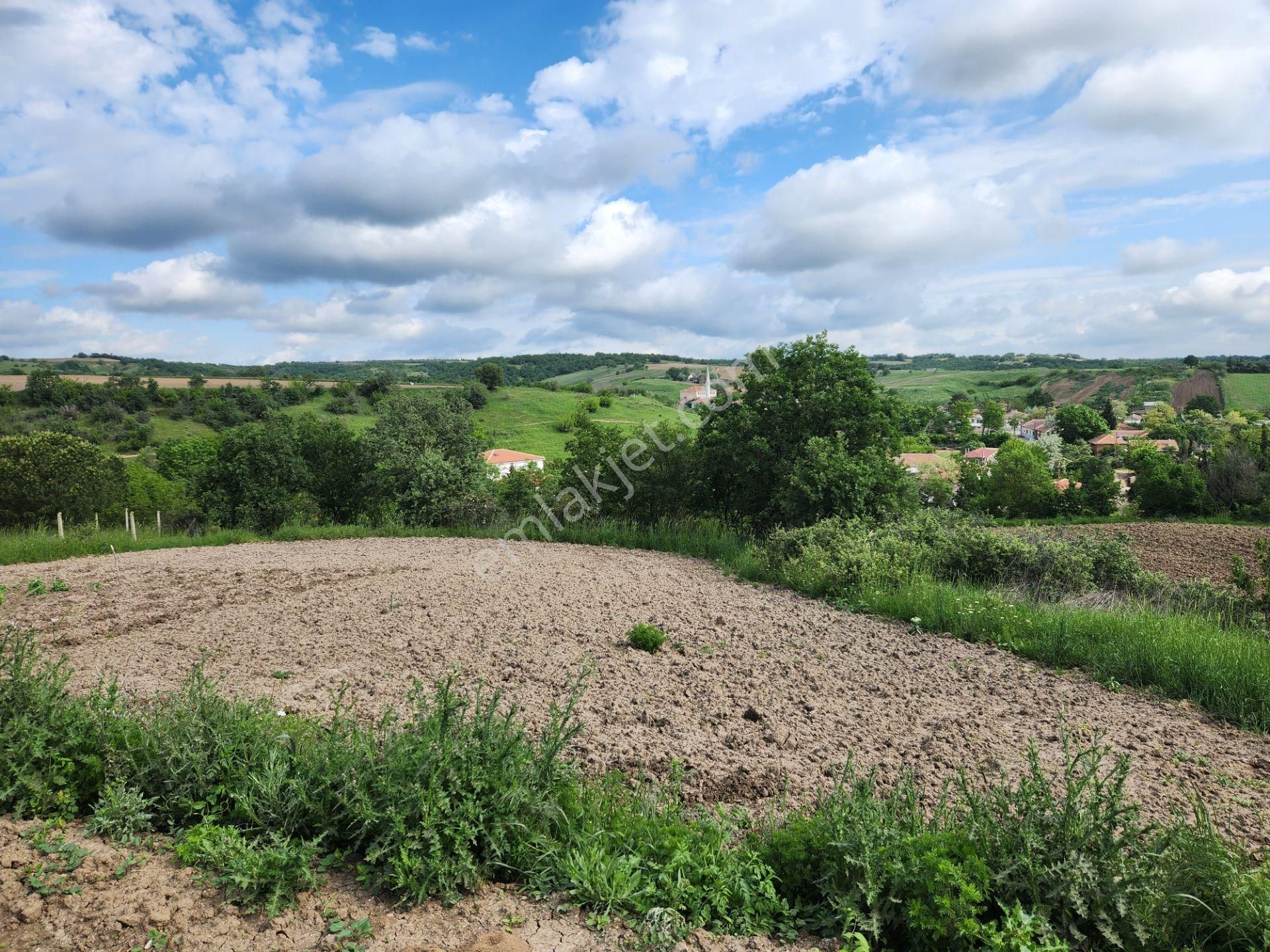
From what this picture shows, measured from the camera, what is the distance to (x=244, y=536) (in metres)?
13.5

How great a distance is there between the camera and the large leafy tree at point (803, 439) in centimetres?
1216

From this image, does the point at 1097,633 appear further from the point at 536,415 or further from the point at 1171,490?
the point at 536,415

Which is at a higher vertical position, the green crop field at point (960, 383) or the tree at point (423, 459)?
the green crop field at point (960, 383)

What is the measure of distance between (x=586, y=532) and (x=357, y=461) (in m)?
14.2

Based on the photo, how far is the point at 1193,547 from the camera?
1914 cm

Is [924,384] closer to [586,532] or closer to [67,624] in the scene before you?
[586,532]

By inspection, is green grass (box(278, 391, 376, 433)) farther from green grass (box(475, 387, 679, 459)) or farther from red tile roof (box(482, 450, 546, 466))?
red tile roof (box(482, 450, 546, 466))

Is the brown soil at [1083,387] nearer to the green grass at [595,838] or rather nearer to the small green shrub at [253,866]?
the green grass at [595,838]

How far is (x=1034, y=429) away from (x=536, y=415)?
55.7m

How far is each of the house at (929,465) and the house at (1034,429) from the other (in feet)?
66.0

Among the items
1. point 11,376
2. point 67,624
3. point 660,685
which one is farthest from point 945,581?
point 11,376

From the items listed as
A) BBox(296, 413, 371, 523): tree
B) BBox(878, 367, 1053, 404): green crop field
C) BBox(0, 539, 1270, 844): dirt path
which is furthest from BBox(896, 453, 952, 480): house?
BBox(0, 539, 1270, 844): dirt path

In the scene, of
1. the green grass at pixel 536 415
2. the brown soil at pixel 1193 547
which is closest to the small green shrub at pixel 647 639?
the brown soil at pixel 1193 547

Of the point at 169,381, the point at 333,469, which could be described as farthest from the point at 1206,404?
the point at 169,381
